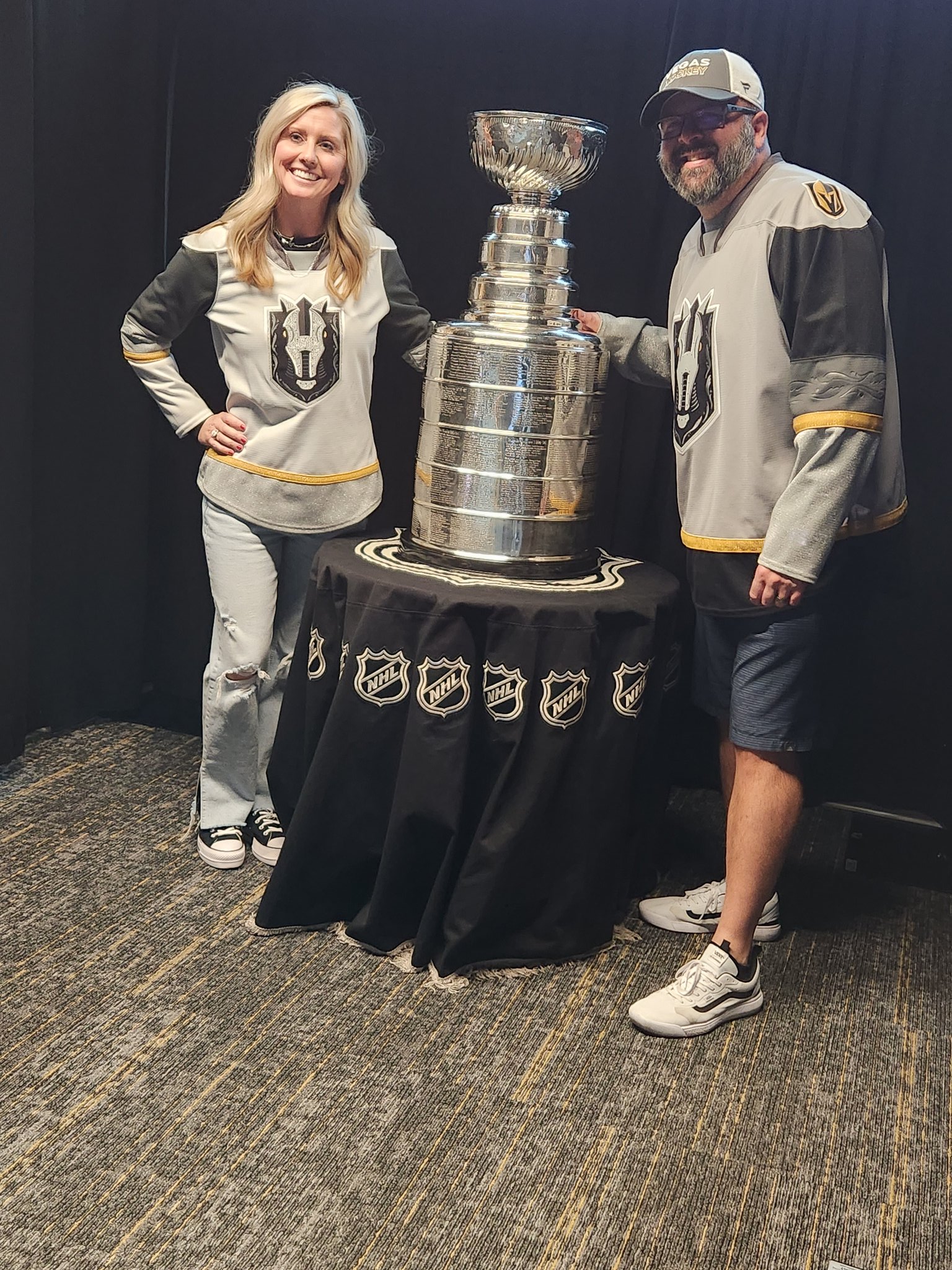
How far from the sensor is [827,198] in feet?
6.75

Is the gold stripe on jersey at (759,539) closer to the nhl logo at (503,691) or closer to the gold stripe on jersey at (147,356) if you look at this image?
the nhl logo at (503,691)

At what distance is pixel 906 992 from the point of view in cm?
234

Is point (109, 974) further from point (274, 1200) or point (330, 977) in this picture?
point (274, 1200)

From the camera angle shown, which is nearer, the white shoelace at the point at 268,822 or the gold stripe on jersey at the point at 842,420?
the gold stripe on jersey at the point at 842,420

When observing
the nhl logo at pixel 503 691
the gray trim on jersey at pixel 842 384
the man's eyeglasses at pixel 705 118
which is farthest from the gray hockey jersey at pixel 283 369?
the gray trim on jersey at pixel 842 384

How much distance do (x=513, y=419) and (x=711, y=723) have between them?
47.3 inches

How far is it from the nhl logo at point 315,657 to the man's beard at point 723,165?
1.01 m

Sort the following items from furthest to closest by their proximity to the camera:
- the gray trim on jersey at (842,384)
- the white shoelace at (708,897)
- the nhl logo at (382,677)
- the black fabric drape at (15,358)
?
the black fabric drape at (15,358)
the white shoelace at (708,897)
the nhl logo at (382,677)
the gray trim on jersey at (842,384)

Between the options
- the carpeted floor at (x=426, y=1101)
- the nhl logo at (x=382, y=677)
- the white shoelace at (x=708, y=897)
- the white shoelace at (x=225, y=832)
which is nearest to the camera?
the carpeted floor at (x=426, y=1101)

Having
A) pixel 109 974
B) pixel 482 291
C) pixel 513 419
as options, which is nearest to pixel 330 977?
pixel 109 974

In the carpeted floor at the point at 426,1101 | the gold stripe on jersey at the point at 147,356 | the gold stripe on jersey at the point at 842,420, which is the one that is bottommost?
the carpeted floor at the point at 426,1101

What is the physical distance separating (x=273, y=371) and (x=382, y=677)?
686 mm

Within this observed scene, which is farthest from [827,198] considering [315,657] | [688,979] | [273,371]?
[688,979]

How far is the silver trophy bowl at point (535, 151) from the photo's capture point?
2.25m
